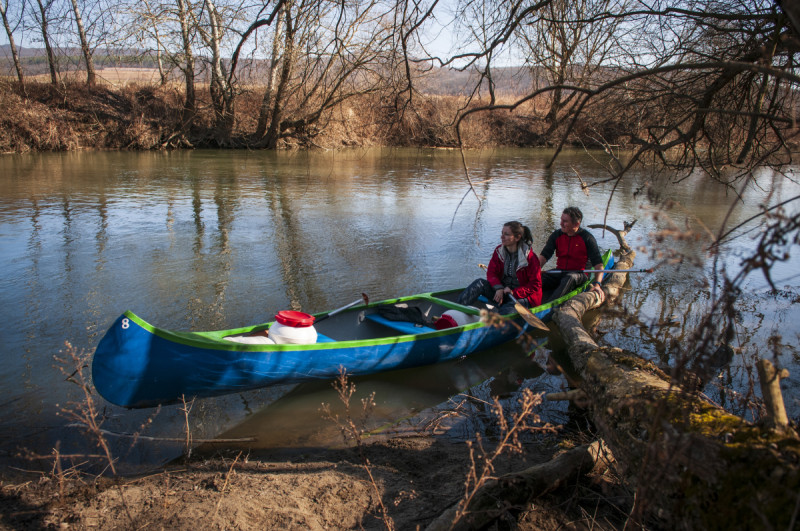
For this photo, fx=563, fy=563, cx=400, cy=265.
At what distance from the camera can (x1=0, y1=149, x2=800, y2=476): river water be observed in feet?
13.6

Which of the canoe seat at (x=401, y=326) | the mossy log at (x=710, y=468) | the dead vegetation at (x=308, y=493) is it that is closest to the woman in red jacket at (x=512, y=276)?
the canoe seat at (x=401, y=326)

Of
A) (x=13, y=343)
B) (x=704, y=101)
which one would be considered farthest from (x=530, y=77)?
(x=13, y=343)

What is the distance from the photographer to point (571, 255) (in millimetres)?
6684

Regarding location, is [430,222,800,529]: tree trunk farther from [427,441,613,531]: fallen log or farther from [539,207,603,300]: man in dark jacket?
[539,207,603,300]: man in dark jacket

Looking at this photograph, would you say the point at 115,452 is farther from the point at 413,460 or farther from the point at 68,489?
the point at 413,460

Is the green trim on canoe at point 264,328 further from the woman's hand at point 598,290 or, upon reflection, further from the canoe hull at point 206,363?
the woman's hand at point 598,290

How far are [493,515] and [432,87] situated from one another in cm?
409

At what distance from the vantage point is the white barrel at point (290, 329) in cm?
444

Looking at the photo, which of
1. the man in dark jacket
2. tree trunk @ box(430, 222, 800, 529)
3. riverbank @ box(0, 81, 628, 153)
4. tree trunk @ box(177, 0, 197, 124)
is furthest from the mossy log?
riverbank @ box(0, 81, 628, 153)

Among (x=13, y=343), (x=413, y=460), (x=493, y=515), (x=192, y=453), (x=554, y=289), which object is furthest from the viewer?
(x=554, y=289)

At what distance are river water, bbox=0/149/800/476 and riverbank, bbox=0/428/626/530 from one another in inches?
18.7

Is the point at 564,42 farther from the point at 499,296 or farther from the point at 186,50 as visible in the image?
the point at 186,50

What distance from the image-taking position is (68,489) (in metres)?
2.93

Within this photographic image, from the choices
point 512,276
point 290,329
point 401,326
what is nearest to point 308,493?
point 290,329
